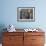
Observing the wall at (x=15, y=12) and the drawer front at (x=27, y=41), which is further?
the wall at (x=15, y=12)

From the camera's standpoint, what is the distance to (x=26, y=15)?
14.4 ft

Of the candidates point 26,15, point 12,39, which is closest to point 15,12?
point 26,15

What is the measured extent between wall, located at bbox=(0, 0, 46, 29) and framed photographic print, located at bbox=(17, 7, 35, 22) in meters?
0.10

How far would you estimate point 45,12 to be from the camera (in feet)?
14.3

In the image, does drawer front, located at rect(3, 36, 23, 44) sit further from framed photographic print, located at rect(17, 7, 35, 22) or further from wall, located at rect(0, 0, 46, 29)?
framed photographic print, located at rect(17, 7, 35, 22)

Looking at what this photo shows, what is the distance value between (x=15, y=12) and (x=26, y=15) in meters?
0.38

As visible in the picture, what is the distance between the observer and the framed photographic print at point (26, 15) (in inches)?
171

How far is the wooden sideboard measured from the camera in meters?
3.85

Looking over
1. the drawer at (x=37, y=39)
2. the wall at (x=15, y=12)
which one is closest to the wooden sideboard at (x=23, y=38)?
the drawer at (x=37, y=39)

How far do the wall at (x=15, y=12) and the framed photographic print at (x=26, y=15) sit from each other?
0.33 ft

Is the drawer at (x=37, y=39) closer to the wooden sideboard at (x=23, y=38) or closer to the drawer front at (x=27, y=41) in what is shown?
the wooden sideboard at (x=23, y=38)

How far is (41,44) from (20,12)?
1.27m

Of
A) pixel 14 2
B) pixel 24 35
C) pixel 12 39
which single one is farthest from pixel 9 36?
pixel 14 2

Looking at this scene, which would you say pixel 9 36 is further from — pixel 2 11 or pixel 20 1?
pixel 20 1
